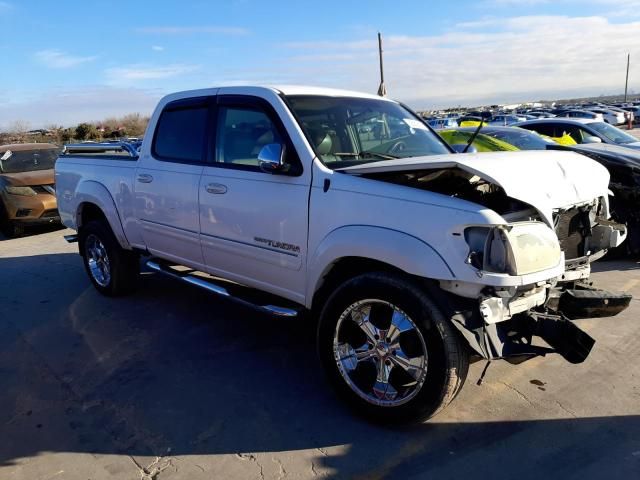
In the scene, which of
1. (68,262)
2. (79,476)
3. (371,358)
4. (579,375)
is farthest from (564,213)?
(68,262)

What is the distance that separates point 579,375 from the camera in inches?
145

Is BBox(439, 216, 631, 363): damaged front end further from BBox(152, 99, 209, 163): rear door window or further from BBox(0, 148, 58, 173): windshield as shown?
BBox(0, 148, 58, 173): windshield

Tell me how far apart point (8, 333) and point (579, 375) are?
4.85 m

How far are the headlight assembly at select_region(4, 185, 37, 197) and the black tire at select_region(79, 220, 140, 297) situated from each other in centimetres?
468

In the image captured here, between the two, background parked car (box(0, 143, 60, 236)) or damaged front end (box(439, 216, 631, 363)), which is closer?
damaged front end (box(439, 216, 631, 363))

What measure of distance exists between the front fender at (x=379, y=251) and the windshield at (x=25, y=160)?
9.46m

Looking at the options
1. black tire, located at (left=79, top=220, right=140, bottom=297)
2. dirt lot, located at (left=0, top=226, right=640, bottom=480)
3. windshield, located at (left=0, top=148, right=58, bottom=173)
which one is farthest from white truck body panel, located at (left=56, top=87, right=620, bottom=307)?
windshield, located at (left=0, top=148, right=58, bottom=173)

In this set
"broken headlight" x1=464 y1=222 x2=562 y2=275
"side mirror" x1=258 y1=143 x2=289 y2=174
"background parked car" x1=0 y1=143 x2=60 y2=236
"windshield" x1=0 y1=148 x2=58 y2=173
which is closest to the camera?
"broken headlight" x1=464 y1=222 x2=562 y2=275

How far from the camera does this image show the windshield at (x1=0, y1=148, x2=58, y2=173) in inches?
420

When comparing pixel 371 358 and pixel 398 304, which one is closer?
pixel 398 304

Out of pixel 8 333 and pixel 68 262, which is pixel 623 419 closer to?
pixel 8 333

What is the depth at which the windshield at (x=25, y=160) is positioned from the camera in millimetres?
10664

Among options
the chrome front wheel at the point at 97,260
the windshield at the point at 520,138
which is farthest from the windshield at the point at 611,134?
the chrome front wheel at the point at 97,260

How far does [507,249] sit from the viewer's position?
8.79ft
